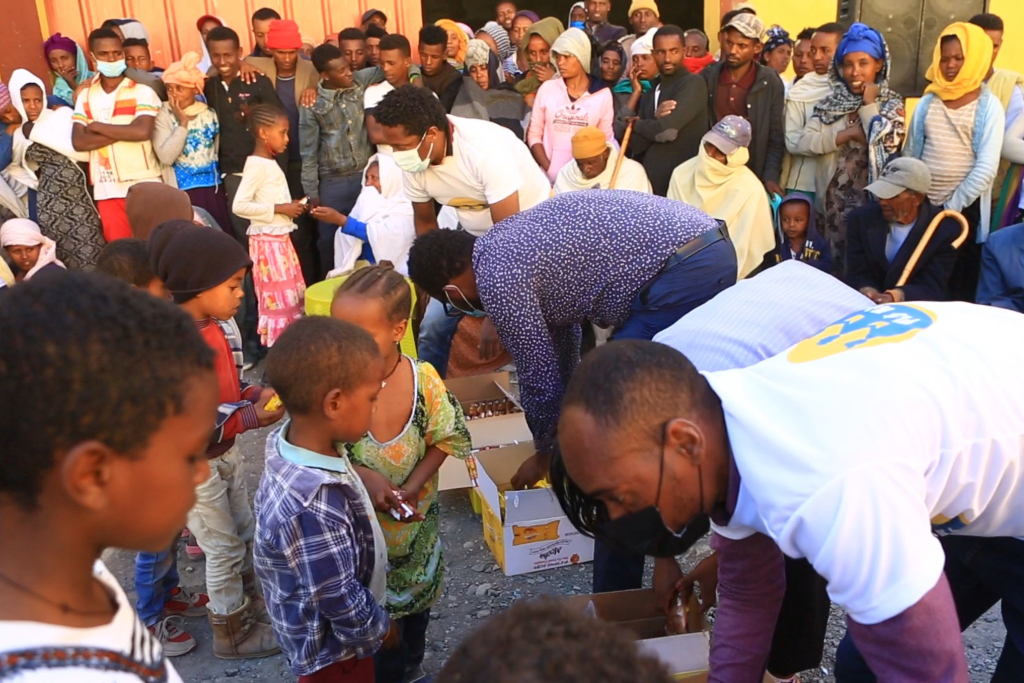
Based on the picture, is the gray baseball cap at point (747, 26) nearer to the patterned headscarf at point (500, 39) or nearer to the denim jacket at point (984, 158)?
the denim jacket at point (984, 158)

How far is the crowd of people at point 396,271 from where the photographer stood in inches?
40.6

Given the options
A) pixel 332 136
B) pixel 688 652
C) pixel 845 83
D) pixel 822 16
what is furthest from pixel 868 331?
pixel 822 16

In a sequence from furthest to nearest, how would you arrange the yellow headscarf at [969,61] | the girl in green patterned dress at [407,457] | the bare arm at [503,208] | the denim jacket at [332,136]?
the denim jacket at [332,136] < the yellow headscarf at [969,61] < the bare arm at [503,208] < the girl in green patterned dress at [407,457]

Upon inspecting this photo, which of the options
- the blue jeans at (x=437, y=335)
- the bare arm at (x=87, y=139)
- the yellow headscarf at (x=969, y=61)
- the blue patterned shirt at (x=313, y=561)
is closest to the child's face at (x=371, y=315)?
the blue patterned shirt at (x=313, y=561)

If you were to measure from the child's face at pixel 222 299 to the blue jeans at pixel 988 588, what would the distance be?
2.05 meters

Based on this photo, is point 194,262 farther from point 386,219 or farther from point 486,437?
point 386,219

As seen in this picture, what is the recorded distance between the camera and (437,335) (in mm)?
4395

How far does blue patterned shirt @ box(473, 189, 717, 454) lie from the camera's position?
8.63 feet

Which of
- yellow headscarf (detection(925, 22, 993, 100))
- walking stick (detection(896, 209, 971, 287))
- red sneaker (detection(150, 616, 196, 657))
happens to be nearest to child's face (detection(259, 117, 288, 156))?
red sneaker (detection(150, 616, 196, 657))

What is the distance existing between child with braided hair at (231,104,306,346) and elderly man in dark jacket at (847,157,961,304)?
133 inches

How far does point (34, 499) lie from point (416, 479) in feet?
4.82

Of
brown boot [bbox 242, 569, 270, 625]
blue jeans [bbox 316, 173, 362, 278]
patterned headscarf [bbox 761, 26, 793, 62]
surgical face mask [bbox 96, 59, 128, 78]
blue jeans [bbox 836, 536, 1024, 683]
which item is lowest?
brown boot [bbox 242, 569, 270, 625]

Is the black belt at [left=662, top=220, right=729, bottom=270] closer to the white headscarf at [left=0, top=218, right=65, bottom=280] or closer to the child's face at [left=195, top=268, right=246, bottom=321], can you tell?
the child's face at [left=195, top=268, right=246, bottom=321]

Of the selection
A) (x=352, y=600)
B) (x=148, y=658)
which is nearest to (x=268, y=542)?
(x=352, y=600)
